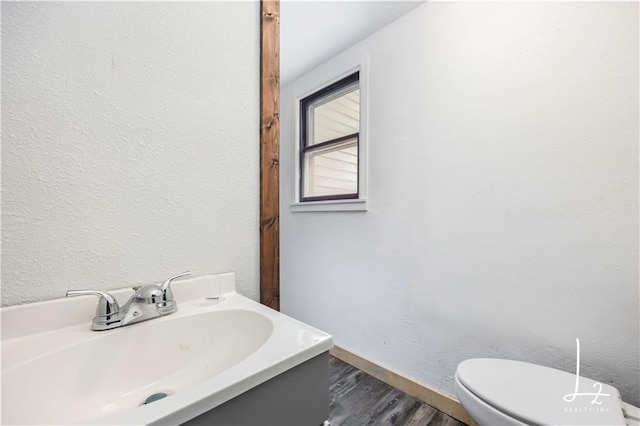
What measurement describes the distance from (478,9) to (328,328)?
2.07 meters

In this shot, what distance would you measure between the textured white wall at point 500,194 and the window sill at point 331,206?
0.05 meters

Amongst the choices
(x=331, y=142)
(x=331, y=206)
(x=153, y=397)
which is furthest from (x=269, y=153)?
(x=331, y=142)

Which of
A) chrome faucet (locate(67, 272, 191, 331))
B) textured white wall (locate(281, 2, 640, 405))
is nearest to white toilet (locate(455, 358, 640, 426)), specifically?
textured white wall (locate(281, 2, 640, 405))

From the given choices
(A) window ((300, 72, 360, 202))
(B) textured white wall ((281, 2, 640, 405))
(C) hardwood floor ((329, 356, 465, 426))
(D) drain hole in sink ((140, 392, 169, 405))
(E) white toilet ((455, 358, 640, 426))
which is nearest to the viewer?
(D) drain hole in sink ((140, 392, 169, 405))

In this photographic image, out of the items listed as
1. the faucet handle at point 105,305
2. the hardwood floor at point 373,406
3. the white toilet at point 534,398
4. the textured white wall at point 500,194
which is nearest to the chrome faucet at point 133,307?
the faucet handle at point 105,305

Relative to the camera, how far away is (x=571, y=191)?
39.4 inches

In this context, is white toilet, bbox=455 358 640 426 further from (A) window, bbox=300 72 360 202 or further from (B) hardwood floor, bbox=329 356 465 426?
(A) window, bbox=300 72 360 202

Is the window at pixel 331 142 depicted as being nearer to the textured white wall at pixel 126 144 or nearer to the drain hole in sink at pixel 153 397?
the textured white wall at pixel 126 144

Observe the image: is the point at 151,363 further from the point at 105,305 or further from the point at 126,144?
the point at 126,144

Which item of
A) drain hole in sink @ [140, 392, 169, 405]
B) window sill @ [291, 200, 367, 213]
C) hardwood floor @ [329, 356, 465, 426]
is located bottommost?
hardwood floor @ [329, 356, 465, 426]

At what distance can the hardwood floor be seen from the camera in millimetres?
1269

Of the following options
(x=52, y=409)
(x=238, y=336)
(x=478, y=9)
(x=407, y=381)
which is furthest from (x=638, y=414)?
(x=478, y=9)

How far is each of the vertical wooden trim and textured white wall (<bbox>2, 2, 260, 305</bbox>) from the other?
0.03m

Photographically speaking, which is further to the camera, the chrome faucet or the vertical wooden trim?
the vertical wooden trim
